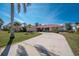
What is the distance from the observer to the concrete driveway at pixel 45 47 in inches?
249

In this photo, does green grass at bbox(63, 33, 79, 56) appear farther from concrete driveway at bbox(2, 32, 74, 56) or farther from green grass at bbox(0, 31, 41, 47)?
green grass at bbox(0, 31, 41, 47)

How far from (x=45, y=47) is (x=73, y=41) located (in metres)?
0.48

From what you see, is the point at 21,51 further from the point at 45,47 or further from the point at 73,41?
the point at 73,41

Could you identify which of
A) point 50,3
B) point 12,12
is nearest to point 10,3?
point 12,12

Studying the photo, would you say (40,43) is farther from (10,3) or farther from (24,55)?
(10,3)

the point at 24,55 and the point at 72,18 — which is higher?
the point at 72,18

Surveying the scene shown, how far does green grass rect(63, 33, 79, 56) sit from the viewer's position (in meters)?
6.32

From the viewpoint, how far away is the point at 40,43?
6.35m

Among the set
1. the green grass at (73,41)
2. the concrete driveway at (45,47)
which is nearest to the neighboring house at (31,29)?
the concrete driveway at (45,47)

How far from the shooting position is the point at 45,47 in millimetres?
6336

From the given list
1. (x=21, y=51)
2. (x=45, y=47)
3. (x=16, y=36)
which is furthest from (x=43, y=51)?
(x=16, y=36)

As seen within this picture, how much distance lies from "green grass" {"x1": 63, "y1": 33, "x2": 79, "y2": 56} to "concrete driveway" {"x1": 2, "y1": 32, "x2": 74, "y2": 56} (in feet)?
0.21

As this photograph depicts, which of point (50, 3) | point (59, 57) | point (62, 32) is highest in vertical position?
point (50, 3)

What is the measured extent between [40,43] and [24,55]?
1.09 feet
